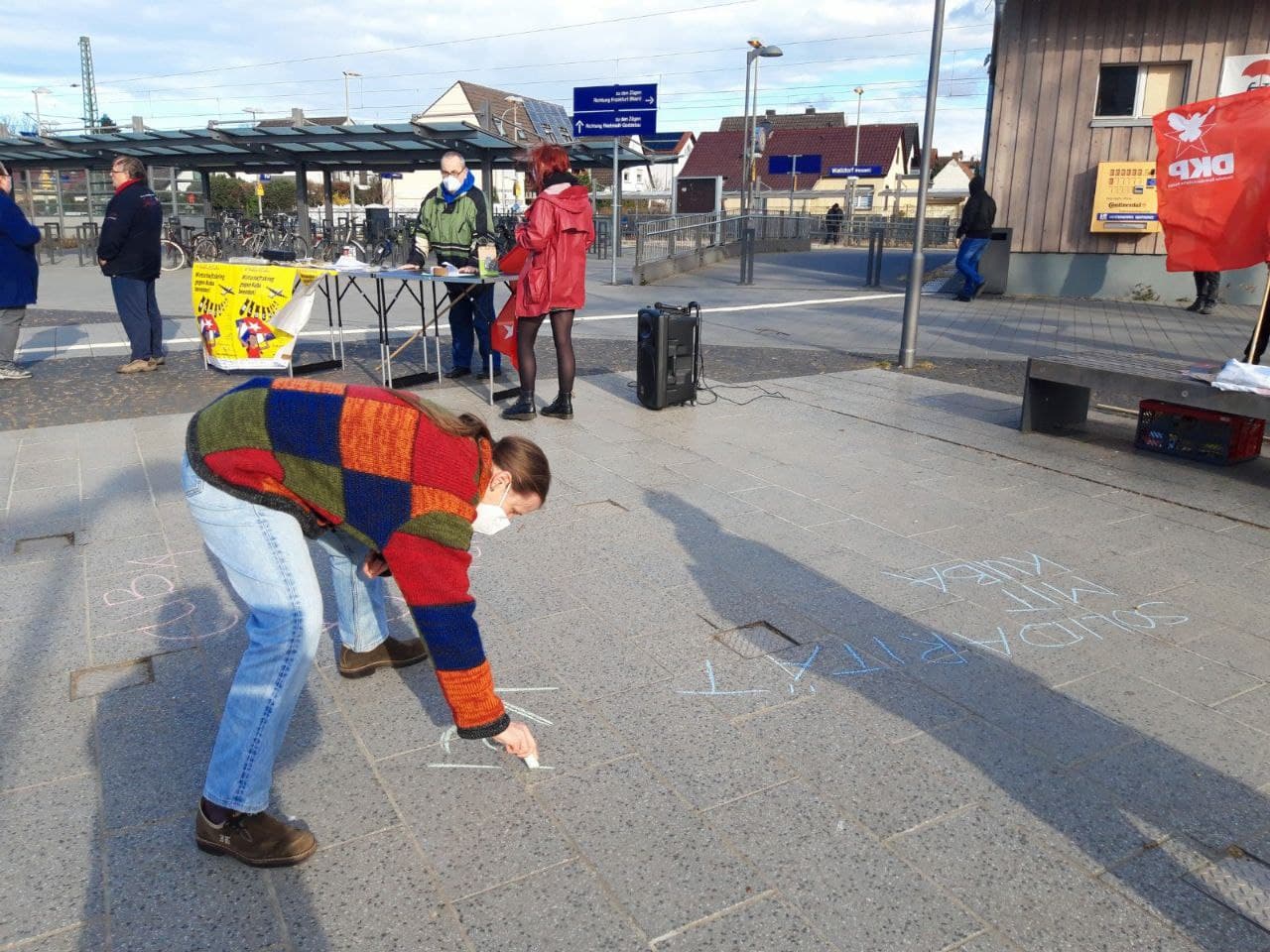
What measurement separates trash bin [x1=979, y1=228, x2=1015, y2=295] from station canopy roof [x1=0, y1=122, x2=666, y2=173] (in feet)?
29.0

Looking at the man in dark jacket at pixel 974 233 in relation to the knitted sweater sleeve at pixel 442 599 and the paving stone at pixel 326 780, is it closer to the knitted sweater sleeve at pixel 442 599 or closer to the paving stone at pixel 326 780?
the paving stone at pixel 326 780

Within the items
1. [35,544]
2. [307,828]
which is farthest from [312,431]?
Result: [35,544]

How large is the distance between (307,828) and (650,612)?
5.74 feet

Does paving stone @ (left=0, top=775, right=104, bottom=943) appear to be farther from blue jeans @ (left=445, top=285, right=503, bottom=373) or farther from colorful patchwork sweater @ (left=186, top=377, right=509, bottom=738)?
blue jeans @ (left=445, top=285, right=503, bottom=373)

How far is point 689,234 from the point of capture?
22.4 meters

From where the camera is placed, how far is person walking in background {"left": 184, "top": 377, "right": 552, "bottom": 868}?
2.23 m

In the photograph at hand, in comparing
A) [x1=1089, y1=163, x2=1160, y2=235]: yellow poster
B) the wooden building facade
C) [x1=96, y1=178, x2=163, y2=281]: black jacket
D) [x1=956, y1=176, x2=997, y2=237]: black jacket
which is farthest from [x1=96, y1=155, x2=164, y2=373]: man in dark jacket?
[x1=1089, y1=163, x2=1160, y2=235]: yellow poster

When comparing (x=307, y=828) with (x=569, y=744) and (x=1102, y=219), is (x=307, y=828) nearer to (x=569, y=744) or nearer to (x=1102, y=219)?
(x=569, y=744)

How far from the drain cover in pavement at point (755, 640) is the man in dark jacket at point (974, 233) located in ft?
41.6

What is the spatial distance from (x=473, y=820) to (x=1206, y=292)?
47.5ft

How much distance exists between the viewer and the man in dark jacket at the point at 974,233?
14859mm

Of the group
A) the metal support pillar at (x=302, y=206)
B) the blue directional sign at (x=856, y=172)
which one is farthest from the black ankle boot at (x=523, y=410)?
the blue directional sign at (x=856, y=172)

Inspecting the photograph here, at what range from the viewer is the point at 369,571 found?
269 cm

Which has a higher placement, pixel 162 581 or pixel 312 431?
pixel 312 431
